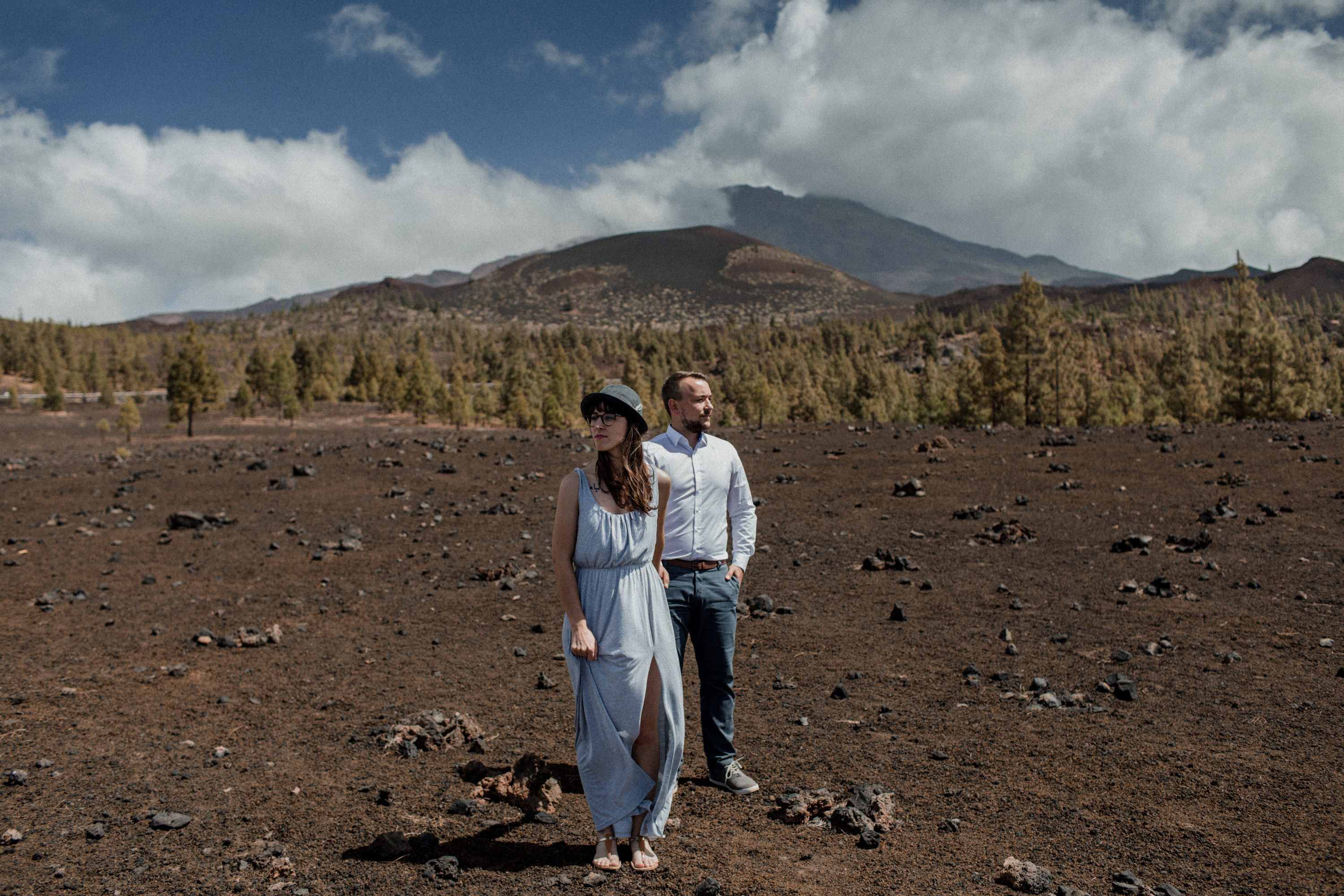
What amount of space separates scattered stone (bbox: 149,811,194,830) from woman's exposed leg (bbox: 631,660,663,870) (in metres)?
3.01

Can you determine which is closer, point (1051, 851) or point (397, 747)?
point (1051, 851)

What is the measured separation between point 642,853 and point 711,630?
1382 mm

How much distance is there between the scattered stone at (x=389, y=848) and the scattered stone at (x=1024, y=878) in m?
3.43

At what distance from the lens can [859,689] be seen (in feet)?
23.3

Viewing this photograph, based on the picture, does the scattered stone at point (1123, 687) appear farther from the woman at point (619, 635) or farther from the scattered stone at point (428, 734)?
the scattered stone at point (428, 734)

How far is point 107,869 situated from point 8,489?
19829 mm

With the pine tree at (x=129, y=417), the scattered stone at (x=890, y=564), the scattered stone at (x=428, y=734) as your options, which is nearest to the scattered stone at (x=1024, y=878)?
the scattered stone at (x=428, y=734)

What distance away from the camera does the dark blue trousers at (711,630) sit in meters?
5.00

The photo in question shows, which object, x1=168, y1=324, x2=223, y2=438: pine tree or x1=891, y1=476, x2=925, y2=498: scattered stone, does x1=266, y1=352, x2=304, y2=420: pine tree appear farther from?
x1=891, y1=476, x2=925, y2=498: scattered stone

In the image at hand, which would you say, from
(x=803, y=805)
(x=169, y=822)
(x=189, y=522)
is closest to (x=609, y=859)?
(x=803, y=805)

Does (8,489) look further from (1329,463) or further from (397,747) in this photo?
(1329,463)

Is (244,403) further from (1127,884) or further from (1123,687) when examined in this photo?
(1127,884)

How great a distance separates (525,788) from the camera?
5.13 metres

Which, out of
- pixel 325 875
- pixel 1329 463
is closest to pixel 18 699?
pixel 325 875
